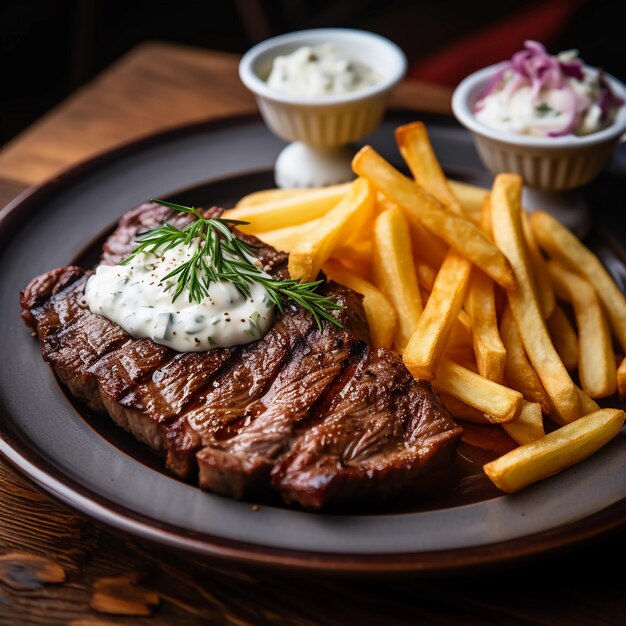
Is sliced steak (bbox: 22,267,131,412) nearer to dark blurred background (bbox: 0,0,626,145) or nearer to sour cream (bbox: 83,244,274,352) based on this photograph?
sour cream (bbox: 83,244,274,352)

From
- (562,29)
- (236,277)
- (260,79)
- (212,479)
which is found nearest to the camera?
(212,479)

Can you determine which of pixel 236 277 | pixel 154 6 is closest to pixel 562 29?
pixel 154 6

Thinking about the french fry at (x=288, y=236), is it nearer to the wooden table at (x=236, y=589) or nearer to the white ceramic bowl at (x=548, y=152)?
the white ceramic bowl at (x=548, y=152)

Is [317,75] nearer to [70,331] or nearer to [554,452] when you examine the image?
[70,331]

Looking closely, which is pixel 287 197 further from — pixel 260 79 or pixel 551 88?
pixel 551 88

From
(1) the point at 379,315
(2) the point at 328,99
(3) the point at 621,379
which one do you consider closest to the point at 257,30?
(2) the point at 328,99

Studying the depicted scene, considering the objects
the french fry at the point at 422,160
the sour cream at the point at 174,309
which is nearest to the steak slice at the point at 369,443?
the sour cream at the point at 174,309
